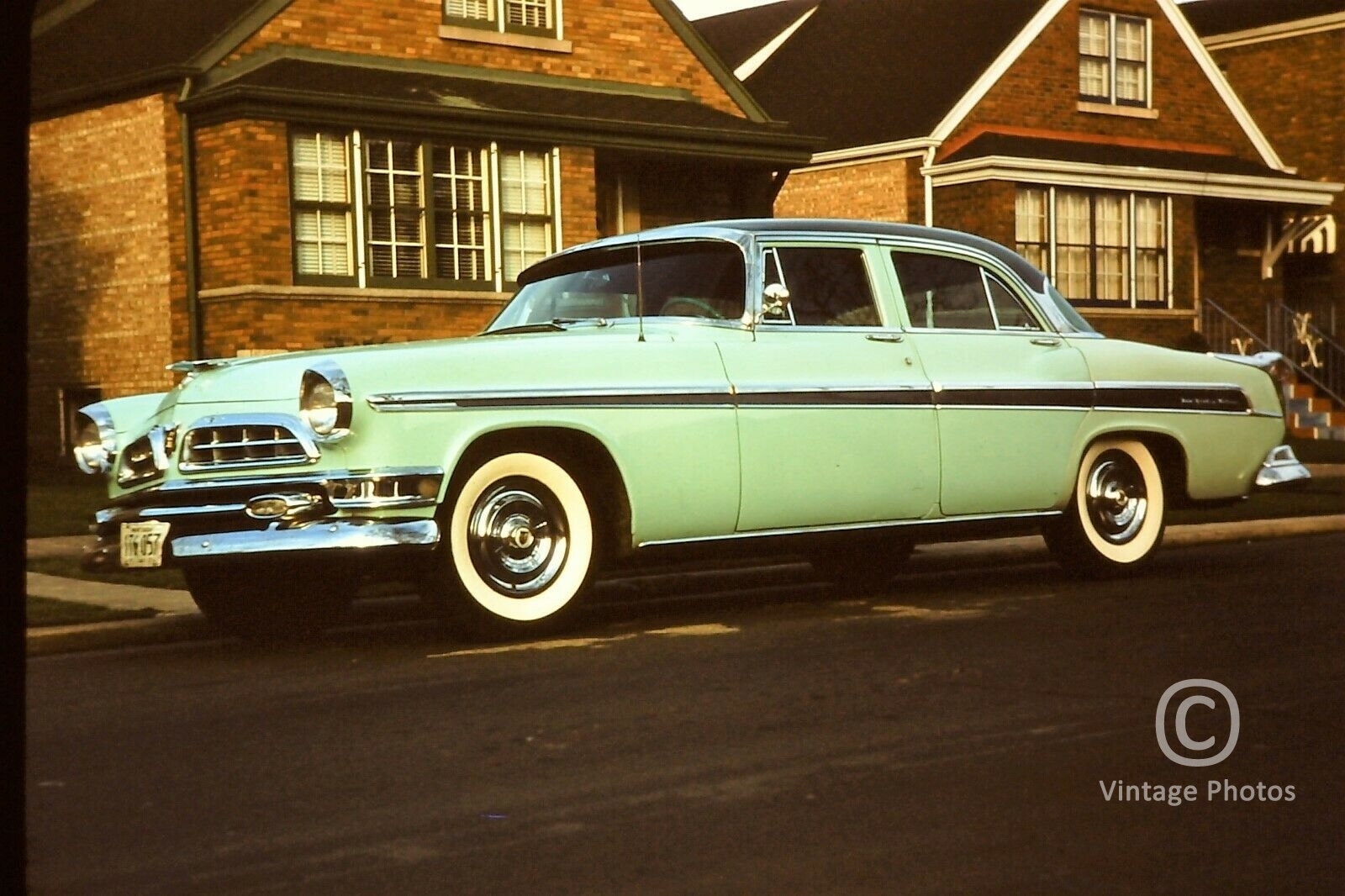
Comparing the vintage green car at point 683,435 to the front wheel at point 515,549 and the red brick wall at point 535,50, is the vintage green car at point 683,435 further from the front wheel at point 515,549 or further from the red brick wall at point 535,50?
the red brick wall at point 535,50

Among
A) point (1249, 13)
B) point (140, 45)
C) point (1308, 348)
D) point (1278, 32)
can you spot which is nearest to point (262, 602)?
point (140, 45)

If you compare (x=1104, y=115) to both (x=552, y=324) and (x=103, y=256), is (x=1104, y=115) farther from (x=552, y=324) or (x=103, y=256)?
(x=552, y=324)

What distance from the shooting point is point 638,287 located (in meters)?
8.62

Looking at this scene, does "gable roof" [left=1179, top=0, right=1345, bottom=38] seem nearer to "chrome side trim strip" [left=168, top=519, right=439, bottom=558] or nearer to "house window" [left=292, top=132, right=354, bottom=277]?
"house window" [left=292, top=132, right=354, bottom=277]

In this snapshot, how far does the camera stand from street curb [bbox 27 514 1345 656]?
828 centimetres

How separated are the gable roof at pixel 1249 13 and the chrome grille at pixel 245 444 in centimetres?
2711

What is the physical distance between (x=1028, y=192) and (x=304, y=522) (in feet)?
65.8

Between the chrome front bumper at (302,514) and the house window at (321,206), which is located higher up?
the house window at (321,206)

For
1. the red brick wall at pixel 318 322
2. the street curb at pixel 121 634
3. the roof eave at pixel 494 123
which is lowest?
the street curb at pixel 121 634

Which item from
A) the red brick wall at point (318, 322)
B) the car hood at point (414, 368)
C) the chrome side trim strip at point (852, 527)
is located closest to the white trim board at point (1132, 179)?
the red brick wall at point (318, 322)

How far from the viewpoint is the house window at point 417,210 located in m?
18.9

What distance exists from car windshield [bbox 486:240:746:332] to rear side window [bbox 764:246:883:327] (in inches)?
8.9

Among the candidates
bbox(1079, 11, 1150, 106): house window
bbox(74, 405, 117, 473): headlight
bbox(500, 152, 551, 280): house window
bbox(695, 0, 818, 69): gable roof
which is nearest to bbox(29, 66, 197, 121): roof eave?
bbox(500, 152, 551, 280): house window

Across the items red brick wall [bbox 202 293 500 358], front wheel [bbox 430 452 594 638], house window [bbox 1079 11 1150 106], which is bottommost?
front wheel [bbox 430 452 594 638]
